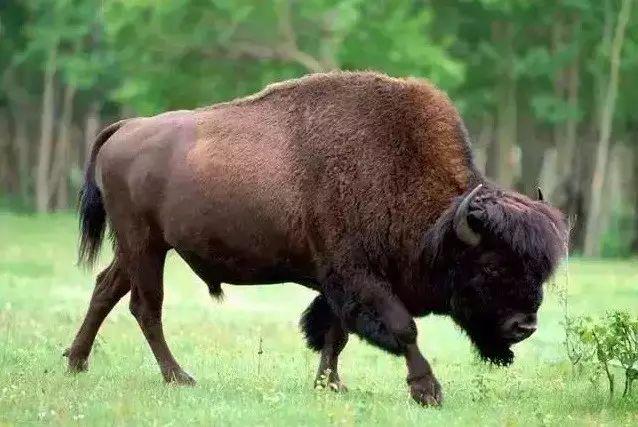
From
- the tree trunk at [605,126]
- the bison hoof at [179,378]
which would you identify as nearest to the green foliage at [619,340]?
the bison hoof at [179,378]

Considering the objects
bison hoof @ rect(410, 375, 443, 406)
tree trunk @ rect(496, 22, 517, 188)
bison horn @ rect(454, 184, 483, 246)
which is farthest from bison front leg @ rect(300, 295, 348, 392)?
tree trunk @ rect(496, 22, 517, 188)

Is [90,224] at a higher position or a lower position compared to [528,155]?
higher

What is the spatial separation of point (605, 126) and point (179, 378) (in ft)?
86.2

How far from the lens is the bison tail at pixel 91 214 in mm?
10414

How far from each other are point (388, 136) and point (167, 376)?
2412mm

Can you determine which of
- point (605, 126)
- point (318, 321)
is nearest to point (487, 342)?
point (318, 321)

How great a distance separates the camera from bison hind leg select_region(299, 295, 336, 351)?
378 inches

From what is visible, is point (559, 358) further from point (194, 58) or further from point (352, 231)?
point (194, 58)

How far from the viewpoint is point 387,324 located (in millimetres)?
8688

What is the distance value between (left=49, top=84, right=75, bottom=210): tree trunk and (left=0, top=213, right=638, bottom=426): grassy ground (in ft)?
99.8

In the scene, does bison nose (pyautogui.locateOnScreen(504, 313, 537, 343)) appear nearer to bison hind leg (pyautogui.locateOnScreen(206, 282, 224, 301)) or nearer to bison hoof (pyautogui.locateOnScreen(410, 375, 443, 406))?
bison hoof (pyautogui.locateOnScreen(410, 375, 443, 406))

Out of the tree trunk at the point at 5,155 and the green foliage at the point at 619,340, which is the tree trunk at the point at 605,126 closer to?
the green foliage at the point at 619,340

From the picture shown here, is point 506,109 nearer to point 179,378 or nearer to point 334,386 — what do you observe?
point 179,378

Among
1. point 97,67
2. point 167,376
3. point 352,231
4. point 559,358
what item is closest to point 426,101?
point 352,231
